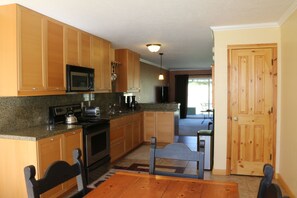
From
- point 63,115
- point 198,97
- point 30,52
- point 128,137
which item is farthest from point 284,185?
point 198,97

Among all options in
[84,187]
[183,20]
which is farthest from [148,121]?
[84,187]

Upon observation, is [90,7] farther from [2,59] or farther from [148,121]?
[148,121]

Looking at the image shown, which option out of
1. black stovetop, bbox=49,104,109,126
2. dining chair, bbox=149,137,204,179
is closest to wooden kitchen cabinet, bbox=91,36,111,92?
black stovetop, bbox=49,104,109,126

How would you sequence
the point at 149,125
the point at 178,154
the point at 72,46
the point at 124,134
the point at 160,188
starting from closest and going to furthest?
the point at 160,188, the point at 178,154, the point at 72,46, the point at 124,134, the point at 149,125

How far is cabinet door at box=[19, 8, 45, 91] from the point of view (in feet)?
9.08

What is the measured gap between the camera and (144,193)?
1460mm

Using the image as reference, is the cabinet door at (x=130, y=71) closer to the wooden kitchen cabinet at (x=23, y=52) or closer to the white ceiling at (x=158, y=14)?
the white ceiling at (x=158, y=14)

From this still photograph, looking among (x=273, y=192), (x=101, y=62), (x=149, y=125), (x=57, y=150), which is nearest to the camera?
(x=273, y=192)

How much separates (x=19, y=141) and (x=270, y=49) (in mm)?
3737

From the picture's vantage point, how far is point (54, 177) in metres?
1.40

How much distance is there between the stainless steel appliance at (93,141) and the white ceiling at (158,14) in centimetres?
139

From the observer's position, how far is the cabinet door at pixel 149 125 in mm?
6234

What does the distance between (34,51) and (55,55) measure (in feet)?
1.26

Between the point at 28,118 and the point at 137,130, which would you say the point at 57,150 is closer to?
the point at 28,118
